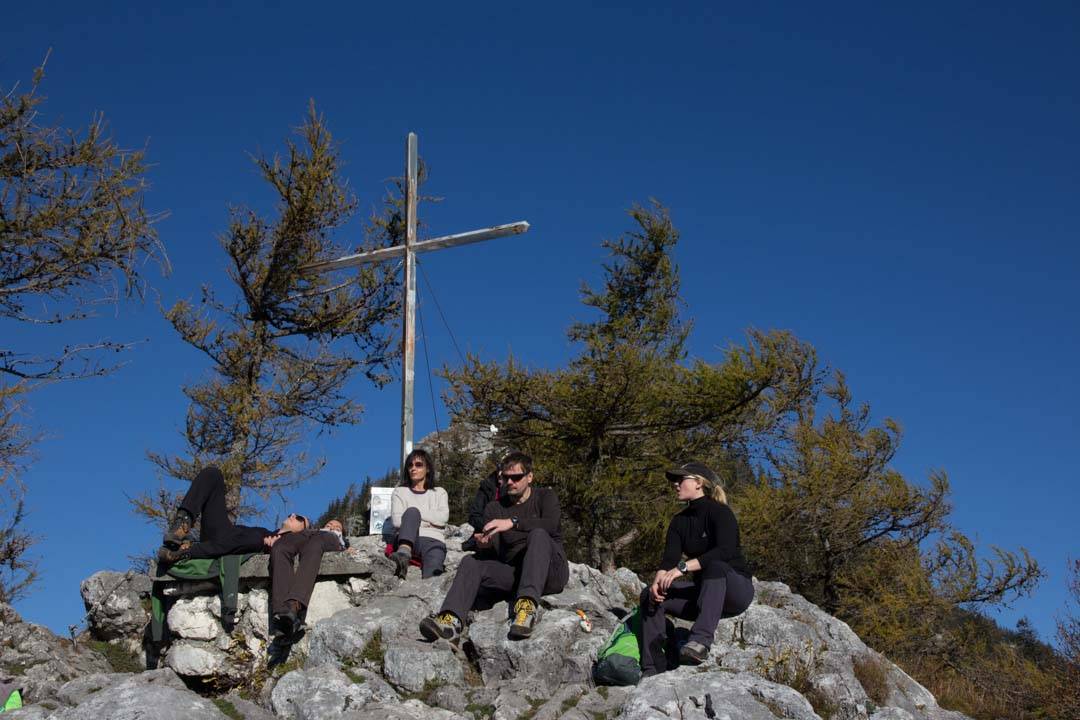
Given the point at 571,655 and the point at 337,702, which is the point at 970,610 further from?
the point at 337,702

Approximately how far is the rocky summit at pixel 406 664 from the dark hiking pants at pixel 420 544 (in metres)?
0.20

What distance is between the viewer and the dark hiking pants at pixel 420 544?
9109 mm

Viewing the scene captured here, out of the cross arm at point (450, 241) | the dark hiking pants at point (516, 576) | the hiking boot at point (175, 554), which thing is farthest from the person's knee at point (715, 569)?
the cross arm at point (450, 241)

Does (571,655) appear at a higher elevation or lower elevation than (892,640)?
lower

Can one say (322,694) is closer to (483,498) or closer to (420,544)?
(483,498)

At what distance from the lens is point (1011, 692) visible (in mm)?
13742

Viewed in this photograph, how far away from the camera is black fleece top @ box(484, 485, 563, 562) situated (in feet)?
26.1

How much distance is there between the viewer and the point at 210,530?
28.3ft

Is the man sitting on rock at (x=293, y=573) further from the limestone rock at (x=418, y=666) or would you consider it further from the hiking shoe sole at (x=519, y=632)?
the hiking shoe sole at (x=519, y=632)

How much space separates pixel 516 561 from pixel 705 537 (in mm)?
1725

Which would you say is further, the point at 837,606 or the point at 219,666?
the point at 837,606

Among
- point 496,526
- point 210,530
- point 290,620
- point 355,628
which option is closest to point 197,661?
point 210,530

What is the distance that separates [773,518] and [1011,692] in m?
5.67

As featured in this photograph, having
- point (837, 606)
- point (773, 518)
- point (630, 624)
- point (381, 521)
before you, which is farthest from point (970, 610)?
point (630, 624)
